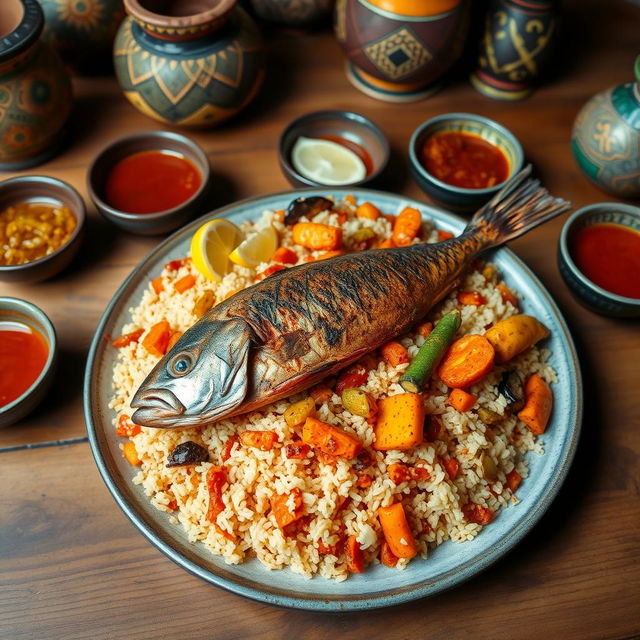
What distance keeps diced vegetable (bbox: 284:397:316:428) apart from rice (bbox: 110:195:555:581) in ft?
0.08

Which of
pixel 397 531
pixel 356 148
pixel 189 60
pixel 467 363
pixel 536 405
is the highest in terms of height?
pixel 189 60

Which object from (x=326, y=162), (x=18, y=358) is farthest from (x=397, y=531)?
(x=326, y=162)

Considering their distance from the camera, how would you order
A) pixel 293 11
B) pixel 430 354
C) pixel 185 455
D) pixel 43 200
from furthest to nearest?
pixel 293 11
pixel 43 200
pixel 430 354
pixel 185 455

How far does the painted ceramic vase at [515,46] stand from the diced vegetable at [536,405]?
1.76m

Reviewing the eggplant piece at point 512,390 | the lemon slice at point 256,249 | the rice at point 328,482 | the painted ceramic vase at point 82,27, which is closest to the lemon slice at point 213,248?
the lemon slice at point 256,249

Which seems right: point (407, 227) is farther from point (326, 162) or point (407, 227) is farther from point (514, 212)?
point (326, 162)

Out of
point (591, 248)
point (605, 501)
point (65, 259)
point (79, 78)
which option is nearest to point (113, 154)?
point (65, 259)

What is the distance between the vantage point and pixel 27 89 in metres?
2.46

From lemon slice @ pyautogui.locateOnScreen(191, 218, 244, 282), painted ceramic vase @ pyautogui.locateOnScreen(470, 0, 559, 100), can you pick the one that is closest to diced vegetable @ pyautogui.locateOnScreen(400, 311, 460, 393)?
lemon slice @ pyautogui.locateOnScreen(191, 218, 244, 282)

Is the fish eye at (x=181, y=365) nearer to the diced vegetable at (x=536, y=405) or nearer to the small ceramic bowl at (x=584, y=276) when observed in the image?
the diced vegetable at (x=536, y=405)

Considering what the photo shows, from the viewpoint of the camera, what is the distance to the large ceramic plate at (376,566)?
64.1 inches

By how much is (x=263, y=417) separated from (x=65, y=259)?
3.43ft

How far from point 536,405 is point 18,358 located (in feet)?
5.76

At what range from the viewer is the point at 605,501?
201cm
